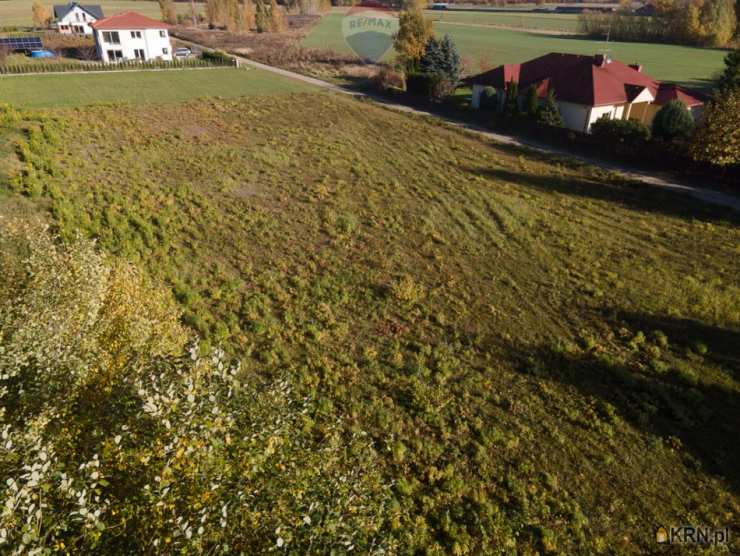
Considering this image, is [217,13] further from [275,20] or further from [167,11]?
[275,20]

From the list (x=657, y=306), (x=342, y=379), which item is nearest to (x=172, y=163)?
(x=342, y=379)

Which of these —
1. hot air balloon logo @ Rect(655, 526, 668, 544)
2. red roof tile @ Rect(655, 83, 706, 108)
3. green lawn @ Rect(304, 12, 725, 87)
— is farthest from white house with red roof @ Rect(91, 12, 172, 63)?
hot air balloon logo @ Rect(655, 526, 668, 544)

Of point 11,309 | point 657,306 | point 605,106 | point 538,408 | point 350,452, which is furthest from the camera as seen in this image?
point 605,106

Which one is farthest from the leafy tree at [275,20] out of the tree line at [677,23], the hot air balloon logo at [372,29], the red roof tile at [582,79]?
the red roof tile at [582,79]

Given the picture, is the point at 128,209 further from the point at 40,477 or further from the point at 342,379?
the point at 40,477

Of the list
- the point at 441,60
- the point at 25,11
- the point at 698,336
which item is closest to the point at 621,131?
the point at 698,336
